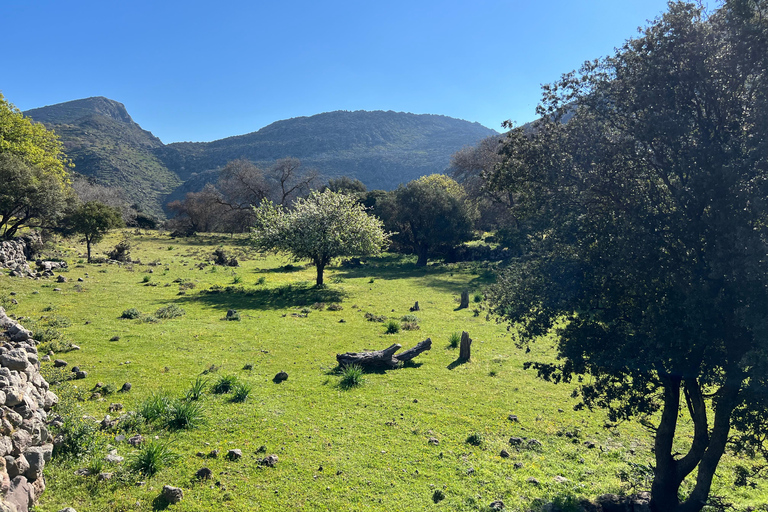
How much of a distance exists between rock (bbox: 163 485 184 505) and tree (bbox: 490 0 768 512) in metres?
7.27

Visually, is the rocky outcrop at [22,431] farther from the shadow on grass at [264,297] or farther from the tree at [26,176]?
the tree at [26,176]

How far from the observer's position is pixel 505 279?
9508 millimetres

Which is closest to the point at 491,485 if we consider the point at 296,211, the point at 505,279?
the point at 505,279

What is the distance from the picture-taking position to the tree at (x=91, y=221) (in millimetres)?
35750

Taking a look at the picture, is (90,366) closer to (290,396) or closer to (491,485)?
(290,396)

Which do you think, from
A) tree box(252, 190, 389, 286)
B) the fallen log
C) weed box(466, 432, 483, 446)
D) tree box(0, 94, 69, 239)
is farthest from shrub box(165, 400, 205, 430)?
tree box(0, 94, 69, 239)

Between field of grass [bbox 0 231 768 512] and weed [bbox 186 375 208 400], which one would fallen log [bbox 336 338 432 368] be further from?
weed [bbox 186 375 208 400]

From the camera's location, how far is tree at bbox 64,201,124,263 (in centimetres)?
3575

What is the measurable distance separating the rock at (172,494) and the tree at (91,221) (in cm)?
3644

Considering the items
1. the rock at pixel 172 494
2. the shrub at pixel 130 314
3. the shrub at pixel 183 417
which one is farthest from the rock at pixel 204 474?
the shrub at pixel 130 314

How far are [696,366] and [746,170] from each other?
327 centimetres

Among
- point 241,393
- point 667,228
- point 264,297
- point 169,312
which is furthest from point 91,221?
point 667,228

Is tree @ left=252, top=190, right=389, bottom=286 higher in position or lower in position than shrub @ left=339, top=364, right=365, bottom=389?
higher

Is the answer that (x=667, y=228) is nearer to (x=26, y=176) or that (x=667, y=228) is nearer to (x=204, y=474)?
(x=204, y=474)
